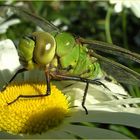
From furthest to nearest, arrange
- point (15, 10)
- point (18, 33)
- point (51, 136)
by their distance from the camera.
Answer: point (18, 33) < point (15, 10) < point (51, 136)

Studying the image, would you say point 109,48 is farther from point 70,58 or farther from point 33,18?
point 33,18

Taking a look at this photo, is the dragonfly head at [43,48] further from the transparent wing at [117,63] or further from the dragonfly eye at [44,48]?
the transparent wing at [117,63]

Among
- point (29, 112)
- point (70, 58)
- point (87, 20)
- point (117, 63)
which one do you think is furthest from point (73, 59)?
point (87, 20)

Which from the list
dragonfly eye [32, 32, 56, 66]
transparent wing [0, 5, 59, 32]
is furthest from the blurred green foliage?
dragonfly eye [32, 32, 56, 66]

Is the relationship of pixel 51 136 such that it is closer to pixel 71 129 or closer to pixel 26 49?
pixel 71 129

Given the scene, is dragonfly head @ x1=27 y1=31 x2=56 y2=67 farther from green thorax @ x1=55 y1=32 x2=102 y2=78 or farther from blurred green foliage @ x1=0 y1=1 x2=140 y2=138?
blurred green foliage @ x1=0 y1=1 x2=140 y2=138

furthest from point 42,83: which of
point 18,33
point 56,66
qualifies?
point 18,33

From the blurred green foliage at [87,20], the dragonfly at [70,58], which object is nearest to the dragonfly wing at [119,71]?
the dragonfly at [70,58]
